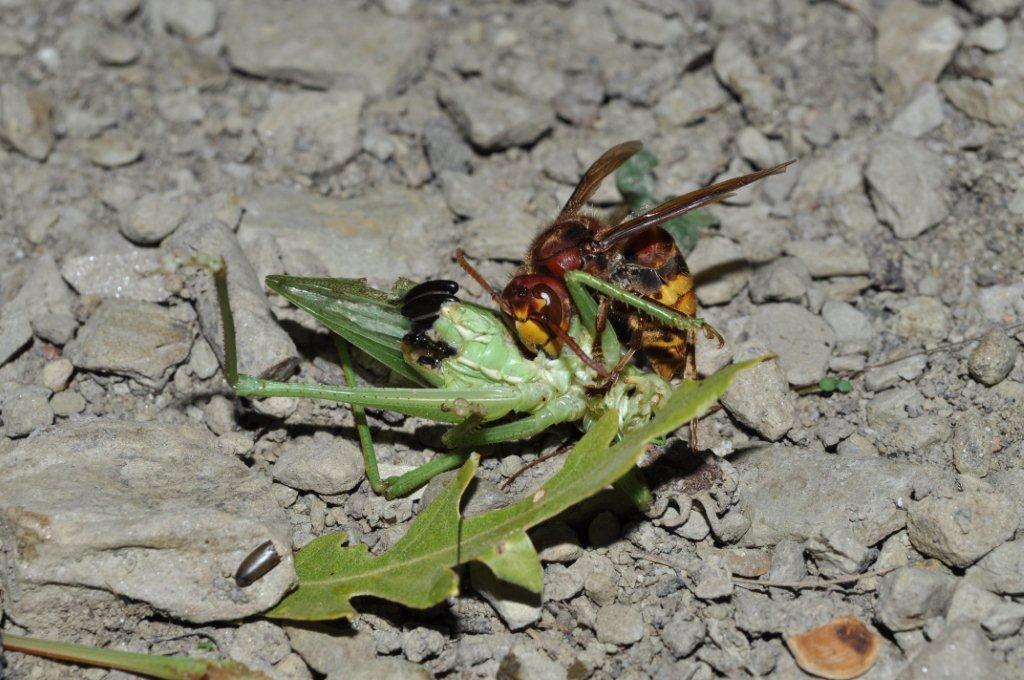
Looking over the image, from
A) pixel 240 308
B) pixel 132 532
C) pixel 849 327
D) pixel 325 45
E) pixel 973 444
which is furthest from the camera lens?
pixel 325 45

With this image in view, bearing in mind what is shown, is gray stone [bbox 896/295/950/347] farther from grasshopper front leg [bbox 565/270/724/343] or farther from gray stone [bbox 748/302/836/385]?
grasshopper front leg [bbox 565/270/724/343]

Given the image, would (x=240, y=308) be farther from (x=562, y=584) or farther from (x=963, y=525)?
(x=963, y=525)

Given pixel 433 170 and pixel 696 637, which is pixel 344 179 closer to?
pixel 433 170

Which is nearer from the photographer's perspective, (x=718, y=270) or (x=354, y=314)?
(x=354, y=314)

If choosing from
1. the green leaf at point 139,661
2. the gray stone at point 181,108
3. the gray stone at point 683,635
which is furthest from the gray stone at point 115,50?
the gray stone at point 683,635

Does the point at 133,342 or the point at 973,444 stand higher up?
the point at 133,342

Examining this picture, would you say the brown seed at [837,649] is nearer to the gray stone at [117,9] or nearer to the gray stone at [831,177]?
the gray stone at [831,177]

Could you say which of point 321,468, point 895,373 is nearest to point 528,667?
point 321,468
